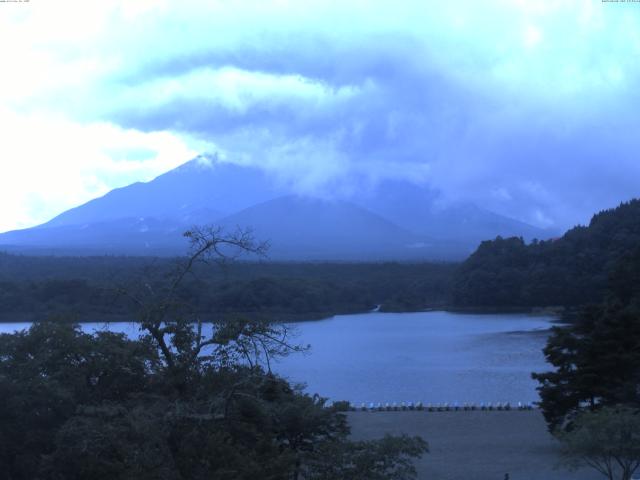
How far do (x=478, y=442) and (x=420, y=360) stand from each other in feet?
34.5

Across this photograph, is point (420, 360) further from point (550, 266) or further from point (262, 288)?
point (550, 266)

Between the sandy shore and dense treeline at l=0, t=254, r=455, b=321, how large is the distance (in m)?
8.69

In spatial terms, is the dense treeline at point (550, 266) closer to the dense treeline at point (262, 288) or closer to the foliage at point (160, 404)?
the dense treeline at point (262, 288)

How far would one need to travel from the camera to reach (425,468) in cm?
1044

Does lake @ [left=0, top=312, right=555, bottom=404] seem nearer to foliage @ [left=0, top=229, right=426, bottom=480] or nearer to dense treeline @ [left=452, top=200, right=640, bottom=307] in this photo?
dense treeline @ [left=452, top=200, right=640, bottom=307]

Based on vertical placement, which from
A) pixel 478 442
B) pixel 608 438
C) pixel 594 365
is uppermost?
pixel 594 365

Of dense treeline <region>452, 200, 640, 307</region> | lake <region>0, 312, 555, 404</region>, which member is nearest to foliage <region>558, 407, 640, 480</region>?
lake <region>0, 312, 555, 404</region>

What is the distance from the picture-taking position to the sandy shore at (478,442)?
1009 centimetres

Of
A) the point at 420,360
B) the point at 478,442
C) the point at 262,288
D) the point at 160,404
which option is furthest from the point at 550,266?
the point at 160,404

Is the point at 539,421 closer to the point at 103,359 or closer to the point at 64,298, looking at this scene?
the point at 103,359

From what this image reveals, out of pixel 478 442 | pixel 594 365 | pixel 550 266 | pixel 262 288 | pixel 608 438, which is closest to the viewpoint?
pixel 608 438

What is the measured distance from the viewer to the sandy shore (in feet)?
33.1

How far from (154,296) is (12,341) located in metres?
1.73

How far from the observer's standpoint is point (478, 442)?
12109mm
